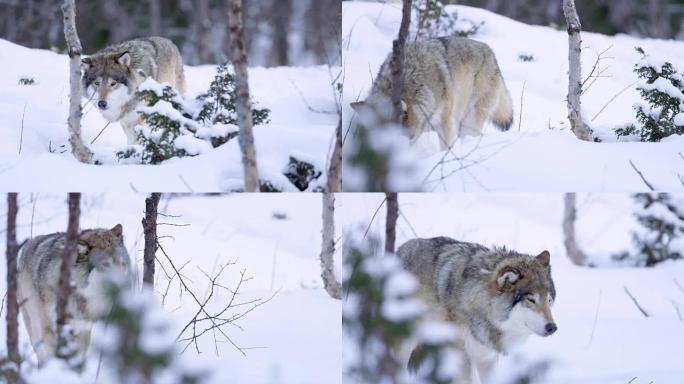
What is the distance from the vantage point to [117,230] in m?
4.69

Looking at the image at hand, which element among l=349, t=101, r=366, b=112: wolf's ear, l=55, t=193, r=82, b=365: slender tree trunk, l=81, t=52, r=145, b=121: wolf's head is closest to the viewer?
l=55, t=193, r=82, b=365: slender tree trunk

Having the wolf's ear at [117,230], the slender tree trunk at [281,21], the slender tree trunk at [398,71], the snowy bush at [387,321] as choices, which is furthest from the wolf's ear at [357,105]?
the slender tree trunk at [281,21]

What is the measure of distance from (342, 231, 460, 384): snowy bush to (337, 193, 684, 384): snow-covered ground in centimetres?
127

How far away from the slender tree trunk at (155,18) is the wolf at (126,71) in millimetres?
2737

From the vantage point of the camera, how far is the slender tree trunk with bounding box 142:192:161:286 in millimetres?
4684

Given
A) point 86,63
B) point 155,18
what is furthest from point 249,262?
point 155,18

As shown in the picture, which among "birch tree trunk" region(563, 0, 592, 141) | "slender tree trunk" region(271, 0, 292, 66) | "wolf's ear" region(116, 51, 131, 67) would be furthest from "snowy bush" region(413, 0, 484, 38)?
"slender tree trunk" region(271, 0, 292, 66)

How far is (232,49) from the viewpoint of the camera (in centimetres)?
450

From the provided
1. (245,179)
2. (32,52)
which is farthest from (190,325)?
(32,52)

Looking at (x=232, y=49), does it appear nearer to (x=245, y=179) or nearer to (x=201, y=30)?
(x=245, y=179)

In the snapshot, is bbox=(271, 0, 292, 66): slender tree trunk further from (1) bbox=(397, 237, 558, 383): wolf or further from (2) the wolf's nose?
(2) the wolf's nose

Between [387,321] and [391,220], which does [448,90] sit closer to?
[391,220]

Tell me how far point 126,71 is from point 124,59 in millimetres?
84

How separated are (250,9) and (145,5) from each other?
124 cm
